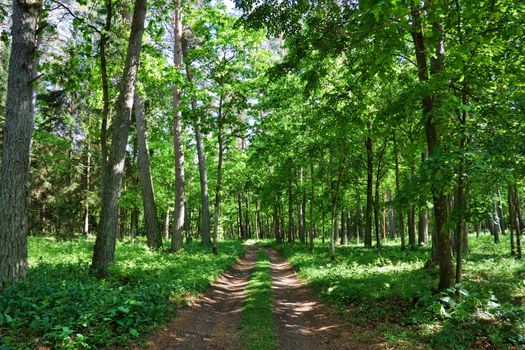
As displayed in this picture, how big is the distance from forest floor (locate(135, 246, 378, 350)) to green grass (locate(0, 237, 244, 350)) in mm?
415

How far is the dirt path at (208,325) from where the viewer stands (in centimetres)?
676

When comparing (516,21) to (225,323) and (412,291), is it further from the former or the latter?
(225,323)

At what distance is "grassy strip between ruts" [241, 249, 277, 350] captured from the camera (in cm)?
681

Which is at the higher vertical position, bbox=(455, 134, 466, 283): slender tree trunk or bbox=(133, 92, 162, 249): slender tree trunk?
bbox=(133, 92, 162, 249): slender tree trunk

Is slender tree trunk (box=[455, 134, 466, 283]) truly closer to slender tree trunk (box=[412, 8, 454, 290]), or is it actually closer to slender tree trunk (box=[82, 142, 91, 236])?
slender tree trunk (box=[412, 8, 454, 290])

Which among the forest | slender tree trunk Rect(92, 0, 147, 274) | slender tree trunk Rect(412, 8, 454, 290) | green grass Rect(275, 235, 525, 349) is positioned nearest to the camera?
the forest

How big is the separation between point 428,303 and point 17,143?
31.2 ft

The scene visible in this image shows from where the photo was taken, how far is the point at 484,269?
12320 mm

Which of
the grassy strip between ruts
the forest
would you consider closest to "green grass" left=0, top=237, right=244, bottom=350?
the forest

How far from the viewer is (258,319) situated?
8.29 meters

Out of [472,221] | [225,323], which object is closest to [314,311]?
[225,323]

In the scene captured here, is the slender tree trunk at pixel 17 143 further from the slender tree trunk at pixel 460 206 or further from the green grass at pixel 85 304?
the slender tree trunk at pixel 460 206

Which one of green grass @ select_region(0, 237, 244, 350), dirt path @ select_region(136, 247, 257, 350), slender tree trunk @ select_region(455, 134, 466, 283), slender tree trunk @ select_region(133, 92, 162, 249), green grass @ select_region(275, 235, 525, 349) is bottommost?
dirt path @ select_region(136, 247, 257, 350)

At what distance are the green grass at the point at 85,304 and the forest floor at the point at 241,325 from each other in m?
0.42
